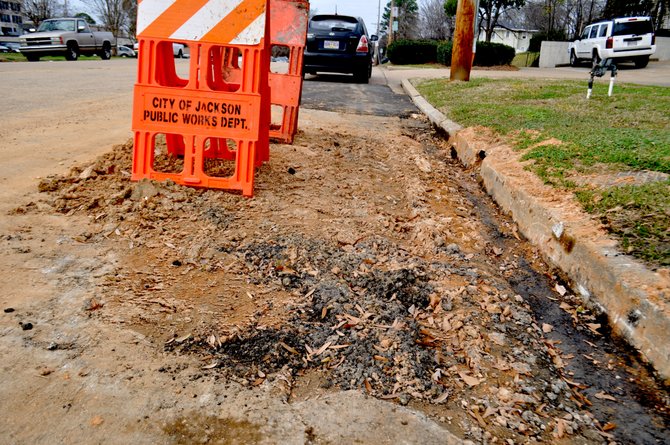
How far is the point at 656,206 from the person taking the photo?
3.29 metres

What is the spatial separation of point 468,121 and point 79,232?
5482 millimetres

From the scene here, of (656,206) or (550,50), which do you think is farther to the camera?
(550,50)

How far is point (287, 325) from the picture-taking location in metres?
2.36

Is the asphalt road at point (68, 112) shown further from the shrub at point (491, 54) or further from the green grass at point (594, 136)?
the shrub at point (491, 54)

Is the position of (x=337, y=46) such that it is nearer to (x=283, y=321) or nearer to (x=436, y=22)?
(x=283, y=321)

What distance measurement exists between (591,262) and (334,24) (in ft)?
41.6

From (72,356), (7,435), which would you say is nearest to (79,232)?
(72,356)

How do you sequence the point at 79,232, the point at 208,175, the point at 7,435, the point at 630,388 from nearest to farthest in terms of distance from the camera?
the point at 7,435
the point at 630,388
the point at 79,232
the point at 208,175

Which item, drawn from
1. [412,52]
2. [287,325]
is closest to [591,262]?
[287,325]

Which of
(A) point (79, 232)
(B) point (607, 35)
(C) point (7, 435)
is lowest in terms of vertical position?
(C) point (7, 435)

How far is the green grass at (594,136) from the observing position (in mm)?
3180

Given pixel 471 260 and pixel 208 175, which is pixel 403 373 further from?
pixel 208 175

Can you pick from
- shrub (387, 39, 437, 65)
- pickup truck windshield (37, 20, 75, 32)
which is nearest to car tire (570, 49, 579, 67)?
shrub (387, 39, 437, 65)

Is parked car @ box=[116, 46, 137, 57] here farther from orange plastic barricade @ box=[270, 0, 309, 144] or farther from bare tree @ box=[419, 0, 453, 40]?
orange plastic barricade @ box=[270, 0, 309, 144]
